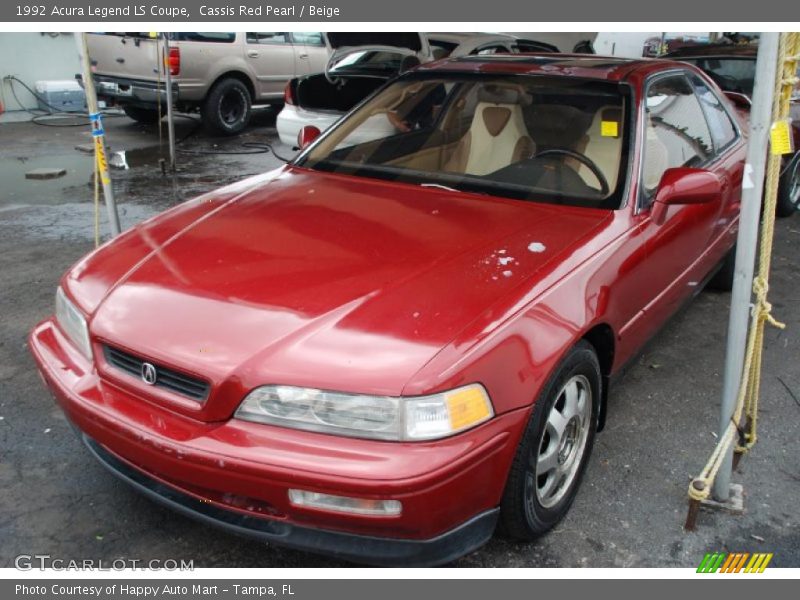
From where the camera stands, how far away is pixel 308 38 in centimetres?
1208

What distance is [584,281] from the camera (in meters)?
2.52

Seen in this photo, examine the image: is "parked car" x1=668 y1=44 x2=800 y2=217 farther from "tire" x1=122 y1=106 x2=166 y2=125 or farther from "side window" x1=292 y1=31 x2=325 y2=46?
"tire" x1=122 y1=106 x2=166 y2=125

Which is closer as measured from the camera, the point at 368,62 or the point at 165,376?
the point at 165,376

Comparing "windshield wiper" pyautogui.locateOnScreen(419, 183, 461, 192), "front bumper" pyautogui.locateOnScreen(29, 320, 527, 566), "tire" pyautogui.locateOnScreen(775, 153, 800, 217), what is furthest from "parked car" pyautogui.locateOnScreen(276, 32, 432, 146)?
"front bumper" pyautogui.locateOnScreen(29, 320, 527, 566)

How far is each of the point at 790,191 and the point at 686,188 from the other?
13.7 ft

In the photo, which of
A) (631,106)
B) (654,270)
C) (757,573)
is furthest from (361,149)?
(757,573)

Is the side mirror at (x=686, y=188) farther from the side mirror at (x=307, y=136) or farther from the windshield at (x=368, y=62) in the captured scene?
the windshield at (x=368, y=62)

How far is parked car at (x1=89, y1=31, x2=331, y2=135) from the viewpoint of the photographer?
10.2 m

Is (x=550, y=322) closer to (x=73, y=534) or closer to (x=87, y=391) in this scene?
(x=87, y=391)

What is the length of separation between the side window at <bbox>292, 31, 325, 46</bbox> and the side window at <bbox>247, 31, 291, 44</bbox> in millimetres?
168

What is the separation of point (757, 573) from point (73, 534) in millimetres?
2302

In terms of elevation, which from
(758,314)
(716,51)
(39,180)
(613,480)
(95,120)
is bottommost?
(613,480)

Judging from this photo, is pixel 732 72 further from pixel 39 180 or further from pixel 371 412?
pixel 39 180

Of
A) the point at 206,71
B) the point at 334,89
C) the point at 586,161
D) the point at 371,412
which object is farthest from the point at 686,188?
the point at 206,71
